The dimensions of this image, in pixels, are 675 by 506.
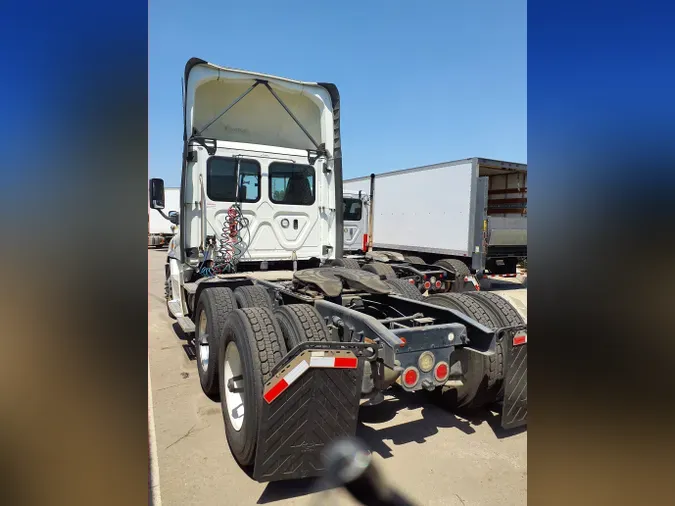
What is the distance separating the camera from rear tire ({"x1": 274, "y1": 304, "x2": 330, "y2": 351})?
10.8ft

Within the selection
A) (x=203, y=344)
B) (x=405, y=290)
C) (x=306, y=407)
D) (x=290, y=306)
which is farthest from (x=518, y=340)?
(x=203, y=344)

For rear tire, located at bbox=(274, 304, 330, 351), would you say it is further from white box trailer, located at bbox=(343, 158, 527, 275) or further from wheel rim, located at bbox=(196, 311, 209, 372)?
white box trailer, located at bbox=(343, 158, 527, 275)

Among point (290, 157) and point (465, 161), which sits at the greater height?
point (465, 161)

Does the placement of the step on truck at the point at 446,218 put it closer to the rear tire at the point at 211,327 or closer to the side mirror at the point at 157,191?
the rear tire at the point at 211,327

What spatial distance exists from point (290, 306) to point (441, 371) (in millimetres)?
1407

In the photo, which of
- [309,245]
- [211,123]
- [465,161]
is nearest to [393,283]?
[309,245]

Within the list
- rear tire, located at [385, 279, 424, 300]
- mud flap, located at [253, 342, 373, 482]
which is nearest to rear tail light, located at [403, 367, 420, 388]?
mud flap, located at [253, 342, 373, 482]

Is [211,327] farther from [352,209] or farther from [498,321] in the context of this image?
[352,209]

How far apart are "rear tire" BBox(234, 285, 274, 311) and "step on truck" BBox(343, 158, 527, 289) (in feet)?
18.2

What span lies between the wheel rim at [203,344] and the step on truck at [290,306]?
0.03m
